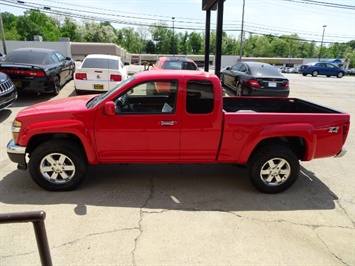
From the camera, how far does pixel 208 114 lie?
3.79 m

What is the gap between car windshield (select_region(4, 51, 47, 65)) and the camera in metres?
9.11

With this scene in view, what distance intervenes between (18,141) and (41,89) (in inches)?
218

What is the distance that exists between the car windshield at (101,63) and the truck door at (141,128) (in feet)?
19.6

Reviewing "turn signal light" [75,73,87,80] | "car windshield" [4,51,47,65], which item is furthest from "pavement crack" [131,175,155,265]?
"car windshield" [4,51,47,65]

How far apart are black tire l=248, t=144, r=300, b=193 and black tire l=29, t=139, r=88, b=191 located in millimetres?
2444

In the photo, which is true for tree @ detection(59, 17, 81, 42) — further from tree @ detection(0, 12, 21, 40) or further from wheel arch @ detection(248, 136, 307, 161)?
wheel arch @ detection(248, 136, 307, 161)

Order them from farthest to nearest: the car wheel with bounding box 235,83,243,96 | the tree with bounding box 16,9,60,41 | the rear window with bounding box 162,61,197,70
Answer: the tree with bounding box 16,9,60,41
the rear window with bounding box 162,61,197,70
the car wheel with bounding box 235,83,243,96

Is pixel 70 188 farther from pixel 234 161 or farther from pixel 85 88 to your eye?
pixel 85 88

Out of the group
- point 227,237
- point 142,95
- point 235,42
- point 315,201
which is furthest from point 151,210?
point 235,42

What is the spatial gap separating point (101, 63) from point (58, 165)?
6412 millimetres

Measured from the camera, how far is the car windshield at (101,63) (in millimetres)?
9366

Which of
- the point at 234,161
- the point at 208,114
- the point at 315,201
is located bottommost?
the point at 315,201

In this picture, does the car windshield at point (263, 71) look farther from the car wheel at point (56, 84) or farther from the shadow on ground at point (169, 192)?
the car wheel at point (56, 84)

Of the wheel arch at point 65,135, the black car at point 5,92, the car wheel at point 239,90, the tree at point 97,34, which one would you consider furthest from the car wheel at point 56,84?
the tree at point 97,34
